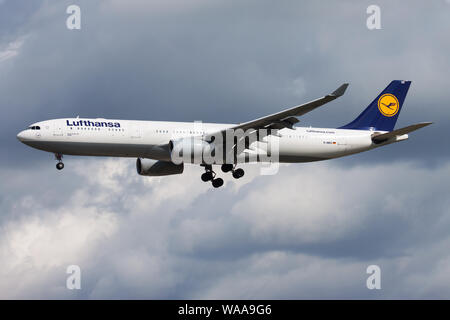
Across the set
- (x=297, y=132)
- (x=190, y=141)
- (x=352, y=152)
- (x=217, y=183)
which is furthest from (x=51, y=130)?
(x=352, y=152)

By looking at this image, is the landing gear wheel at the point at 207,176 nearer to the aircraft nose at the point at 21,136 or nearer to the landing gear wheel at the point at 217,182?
the landing gear wheel at the point at 217,182

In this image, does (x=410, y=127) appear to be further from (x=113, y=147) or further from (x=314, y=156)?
(x=113, y=147)

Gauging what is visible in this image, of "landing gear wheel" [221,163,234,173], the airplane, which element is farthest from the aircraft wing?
"landing gear wheel" [221,163,234,173]

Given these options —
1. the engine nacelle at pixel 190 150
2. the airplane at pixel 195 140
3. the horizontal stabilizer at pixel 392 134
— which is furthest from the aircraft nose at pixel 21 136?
the horizontal stabilizer at pixel 392 134

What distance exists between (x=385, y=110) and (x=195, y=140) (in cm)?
2018

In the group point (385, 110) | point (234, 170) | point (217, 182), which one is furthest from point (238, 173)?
point (385, 110)

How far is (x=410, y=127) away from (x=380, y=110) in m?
9.21

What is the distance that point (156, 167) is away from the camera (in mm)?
69250

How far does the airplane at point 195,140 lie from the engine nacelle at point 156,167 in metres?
Result: 0.08

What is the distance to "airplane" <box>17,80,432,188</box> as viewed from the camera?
61.3 m

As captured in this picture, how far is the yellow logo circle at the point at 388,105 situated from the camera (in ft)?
240
